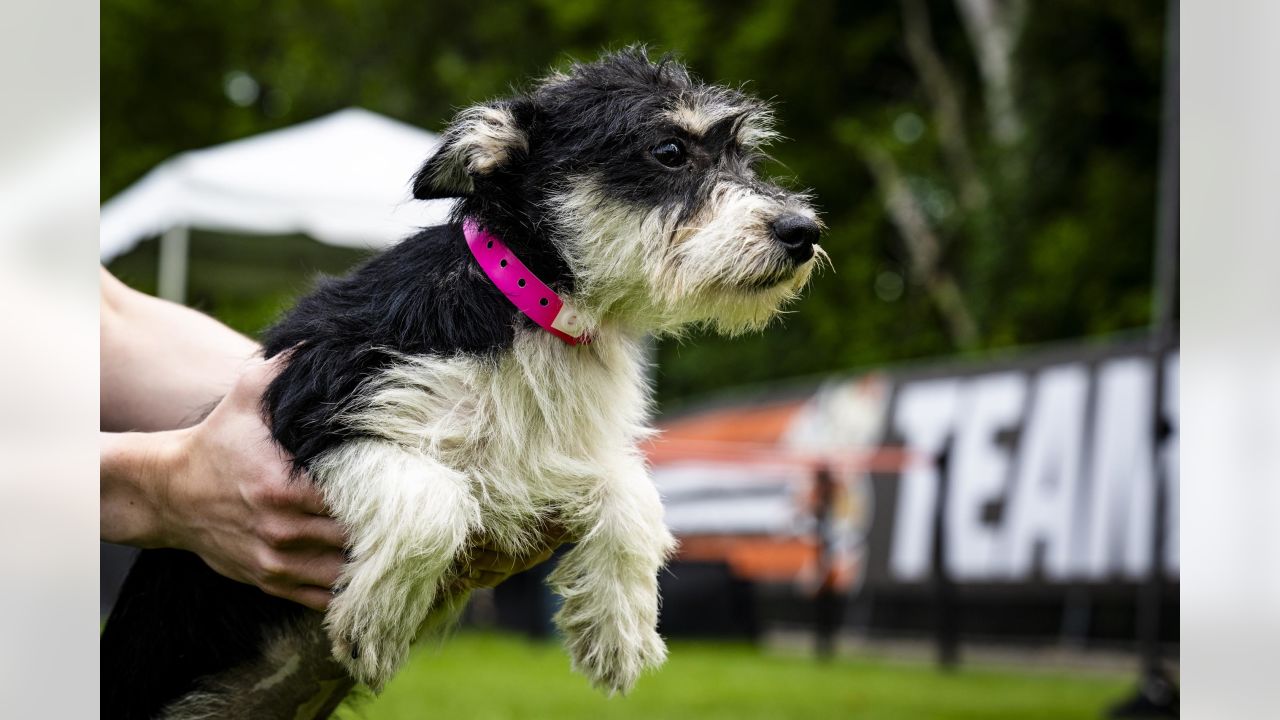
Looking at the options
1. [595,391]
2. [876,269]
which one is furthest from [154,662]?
[876,269]

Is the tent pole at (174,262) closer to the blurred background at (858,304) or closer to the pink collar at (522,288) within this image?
the blurred background at (858,304)

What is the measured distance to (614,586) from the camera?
2.49m

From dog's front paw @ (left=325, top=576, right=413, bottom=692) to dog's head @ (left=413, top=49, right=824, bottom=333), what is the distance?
0.71 meters

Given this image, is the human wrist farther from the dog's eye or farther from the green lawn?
the green lawn

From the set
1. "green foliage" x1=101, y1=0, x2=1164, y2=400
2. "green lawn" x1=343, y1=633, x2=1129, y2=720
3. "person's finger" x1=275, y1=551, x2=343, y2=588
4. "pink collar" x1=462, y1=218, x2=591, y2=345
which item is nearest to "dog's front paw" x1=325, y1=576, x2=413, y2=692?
"person's finger" x1=275, y1=551, x2=343, y2=588

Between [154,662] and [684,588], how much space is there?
1002 cm

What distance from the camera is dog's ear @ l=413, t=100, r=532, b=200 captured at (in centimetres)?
248

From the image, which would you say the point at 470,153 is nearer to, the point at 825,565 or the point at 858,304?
the point at 825,565

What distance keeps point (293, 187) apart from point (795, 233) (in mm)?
7624

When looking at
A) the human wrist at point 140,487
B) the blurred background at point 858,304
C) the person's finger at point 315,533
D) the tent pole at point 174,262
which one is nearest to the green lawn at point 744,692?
the blurred background at point 858,304

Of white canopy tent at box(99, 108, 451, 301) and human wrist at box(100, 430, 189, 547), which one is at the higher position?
white canopy tent at box(99, 108, 451, 301)

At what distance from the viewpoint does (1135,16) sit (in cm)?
1645

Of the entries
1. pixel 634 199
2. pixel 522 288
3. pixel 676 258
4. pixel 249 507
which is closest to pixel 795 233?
pixel 676 258
